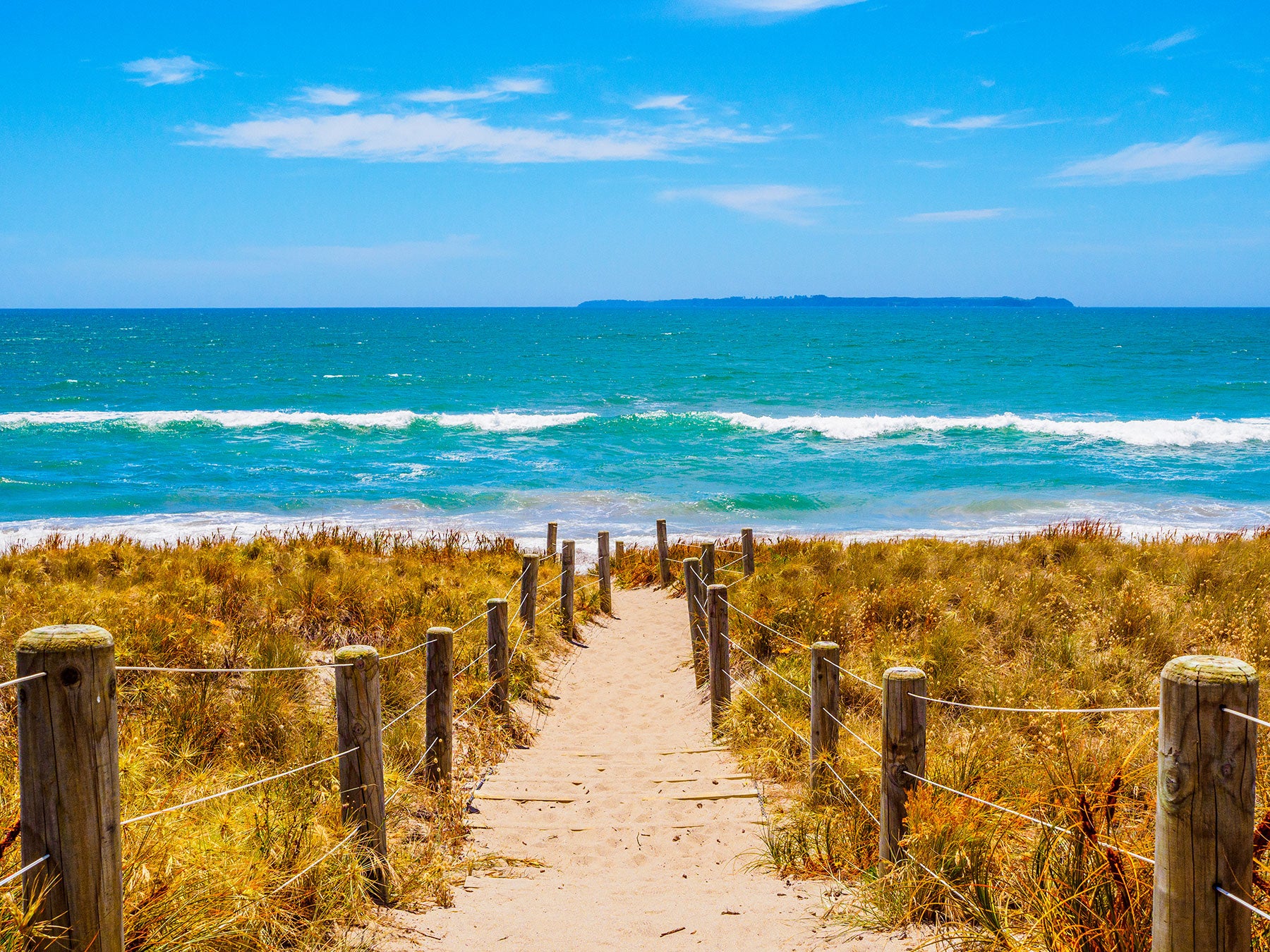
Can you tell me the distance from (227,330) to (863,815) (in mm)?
139111

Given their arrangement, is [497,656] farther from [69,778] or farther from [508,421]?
[508,421]

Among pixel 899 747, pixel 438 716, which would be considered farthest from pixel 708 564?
pixel 899 747

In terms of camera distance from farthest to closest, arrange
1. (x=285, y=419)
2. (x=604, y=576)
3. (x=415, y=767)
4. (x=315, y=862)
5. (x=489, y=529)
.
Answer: (x=285, y=419)
(x=489, y=529)
(x=604, y=576)
(x=415, y=767)
(x=315, y=862)

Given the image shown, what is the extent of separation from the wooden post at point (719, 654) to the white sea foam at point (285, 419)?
31.0m

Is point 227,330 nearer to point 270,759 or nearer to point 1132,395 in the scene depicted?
point 1132,395

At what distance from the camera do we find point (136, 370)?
214 ft

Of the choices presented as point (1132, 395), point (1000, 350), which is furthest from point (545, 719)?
point (1000, 350)

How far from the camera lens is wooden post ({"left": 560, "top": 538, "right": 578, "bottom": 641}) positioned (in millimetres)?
12609

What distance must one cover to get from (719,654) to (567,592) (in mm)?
4604

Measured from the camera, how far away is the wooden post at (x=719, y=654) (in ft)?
28.0

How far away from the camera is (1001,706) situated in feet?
25.2

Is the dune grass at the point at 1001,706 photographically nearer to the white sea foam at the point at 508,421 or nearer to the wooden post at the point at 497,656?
the wooden post at the point at 497,656

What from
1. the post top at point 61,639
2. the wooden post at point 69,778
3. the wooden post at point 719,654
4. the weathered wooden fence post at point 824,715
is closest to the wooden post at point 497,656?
the wooden post at point 719,654

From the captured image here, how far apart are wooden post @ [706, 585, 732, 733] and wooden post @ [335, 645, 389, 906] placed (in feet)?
13.8
